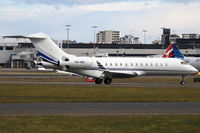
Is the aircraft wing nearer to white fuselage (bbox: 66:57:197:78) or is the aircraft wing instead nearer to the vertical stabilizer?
white fuselage (bbox: 66:57:197:78)

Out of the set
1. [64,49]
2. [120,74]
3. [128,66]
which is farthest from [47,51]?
[64,49]

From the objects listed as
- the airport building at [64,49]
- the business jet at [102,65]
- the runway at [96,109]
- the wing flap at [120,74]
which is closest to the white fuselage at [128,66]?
the business jet at [102,65]

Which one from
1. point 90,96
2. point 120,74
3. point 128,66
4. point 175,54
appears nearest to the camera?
point 90,96

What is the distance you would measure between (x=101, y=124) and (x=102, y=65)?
33.4 meters

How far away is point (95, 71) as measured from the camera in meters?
50.7

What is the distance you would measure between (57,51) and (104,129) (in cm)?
3371

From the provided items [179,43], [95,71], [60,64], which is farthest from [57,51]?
[179,43]

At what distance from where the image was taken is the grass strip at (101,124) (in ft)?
A: 53.8

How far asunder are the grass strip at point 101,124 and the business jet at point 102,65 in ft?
96.8

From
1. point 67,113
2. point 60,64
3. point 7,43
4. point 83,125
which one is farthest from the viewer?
point 7,43

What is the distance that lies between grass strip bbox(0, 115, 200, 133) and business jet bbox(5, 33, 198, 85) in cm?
2949

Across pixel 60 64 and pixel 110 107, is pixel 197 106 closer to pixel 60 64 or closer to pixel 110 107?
pixel 110 107

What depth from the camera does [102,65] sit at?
51.2 m

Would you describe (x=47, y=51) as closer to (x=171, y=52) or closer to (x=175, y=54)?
(x=171, y=52)
